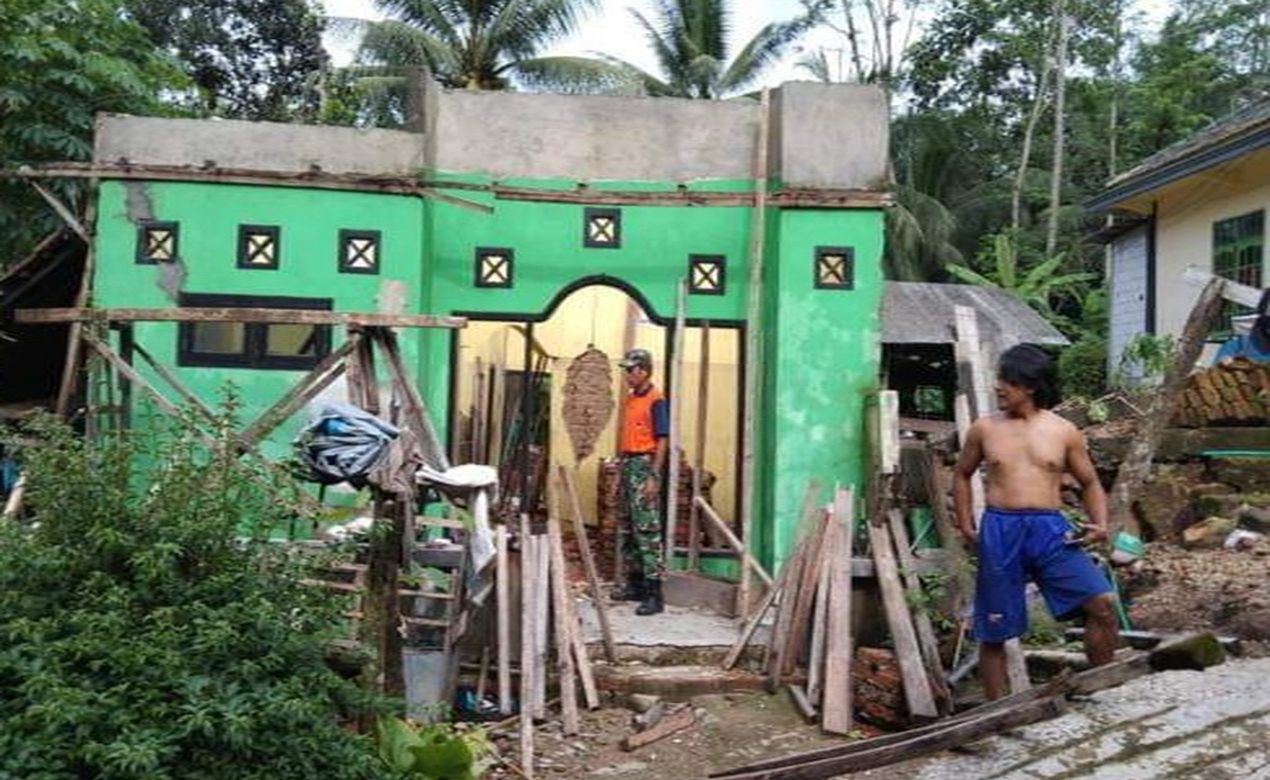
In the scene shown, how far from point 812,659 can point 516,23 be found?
1639cm

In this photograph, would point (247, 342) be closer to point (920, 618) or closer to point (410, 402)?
point (410, 402)

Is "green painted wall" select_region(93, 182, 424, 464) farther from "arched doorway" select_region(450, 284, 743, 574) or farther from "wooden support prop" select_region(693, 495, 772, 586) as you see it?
"wooden support prop" select_region(693, 495, 772, 586)

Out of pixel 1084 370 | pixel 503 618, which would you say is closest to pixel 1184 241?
pixel 1084 370

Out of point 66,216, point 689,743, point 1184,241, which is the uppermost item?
point 1184,241

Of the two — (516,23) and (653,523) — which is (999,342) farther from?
(516,23)

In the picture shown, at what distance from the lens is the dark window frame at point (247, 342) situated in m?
8.71

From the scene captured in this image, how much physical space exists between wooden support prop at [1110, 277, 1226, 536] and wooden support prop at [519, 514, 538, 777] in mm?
3478

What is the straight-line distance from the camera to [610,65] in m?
21.6

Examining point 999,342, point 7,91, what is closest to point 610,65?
point 999,342

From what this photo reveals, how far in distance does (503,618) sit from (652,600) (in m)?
1.65

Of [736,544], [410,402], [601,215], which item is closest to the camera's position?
[410,402]

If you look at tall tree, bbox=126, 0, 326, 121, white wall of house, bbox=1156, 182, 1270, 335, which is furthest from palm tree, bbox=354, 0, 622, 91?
white wall of house, bbox=1156, 182, 1270, 335

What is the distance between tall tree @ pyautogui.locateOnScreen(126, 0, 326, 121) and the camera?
23.5 meters

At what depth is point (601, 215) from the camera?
30.1 feet
